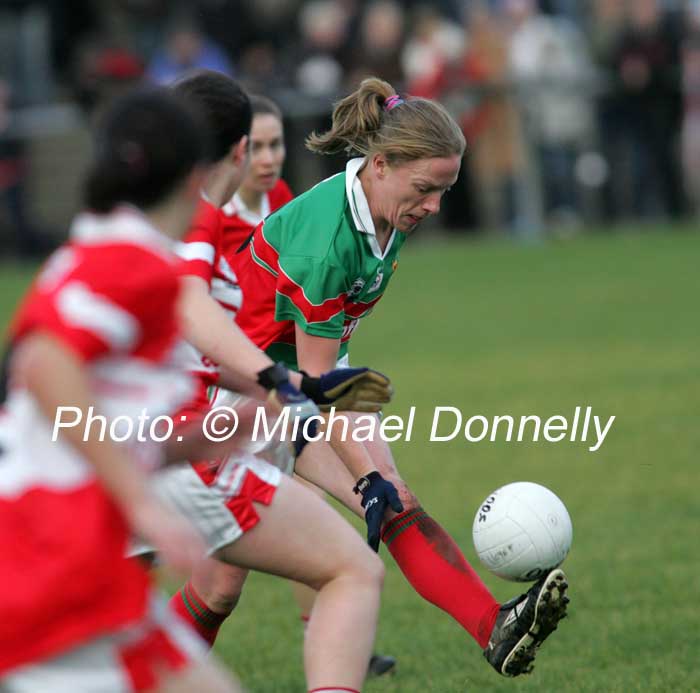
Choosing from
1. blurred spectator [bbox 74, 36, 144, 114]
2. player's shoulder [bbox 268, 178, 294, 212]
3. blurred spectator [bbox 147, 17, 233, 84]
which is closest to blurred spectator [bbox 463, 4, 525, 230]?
blurred spectator [bbox 147, 17, 233, 84]

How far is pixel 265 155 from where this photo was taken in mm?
5656

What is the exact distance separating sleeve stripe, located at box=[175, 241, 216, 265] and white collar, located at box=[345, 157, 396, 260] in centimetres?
55

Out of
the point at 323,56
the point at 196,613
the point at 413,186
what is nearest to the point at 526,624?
the point at 196,613

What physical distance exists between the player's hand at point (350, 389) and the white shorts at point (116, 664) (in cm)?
85

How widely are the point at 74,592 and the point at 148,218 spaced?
0.68 m

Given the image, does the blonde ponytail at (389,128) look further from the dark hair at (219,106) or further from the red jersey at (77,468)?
the red jersey at (77,468)

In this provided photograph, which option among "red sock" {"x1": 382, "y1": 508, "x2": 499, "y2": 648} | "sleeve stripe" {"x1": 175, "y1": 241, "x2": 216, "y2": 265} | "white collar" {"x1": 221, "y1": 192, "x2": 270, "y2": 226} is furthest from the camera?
"white collar" {"x1": 221, "y1": 192, "x2": 270, "y2": 226}

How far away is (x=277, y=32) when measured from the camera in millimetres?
17609

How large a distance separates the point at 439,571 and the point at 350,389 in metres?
1.14

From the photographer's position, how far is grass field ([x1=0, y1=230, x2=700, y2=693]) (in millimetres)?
5004

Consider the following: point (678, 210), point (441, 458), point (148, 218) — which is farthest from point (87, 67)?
point (148, 218)

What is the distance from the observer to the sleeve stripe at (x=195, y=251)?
3.84m

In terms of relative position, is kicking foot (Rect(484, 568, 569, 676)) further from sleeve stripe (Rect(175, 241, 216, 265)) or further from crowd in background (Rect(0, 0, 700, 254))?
crowd in background (Rect(0, 0, 700, 254))

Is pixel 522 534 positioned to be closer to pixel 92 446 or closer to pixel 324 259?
pixel 324 259
